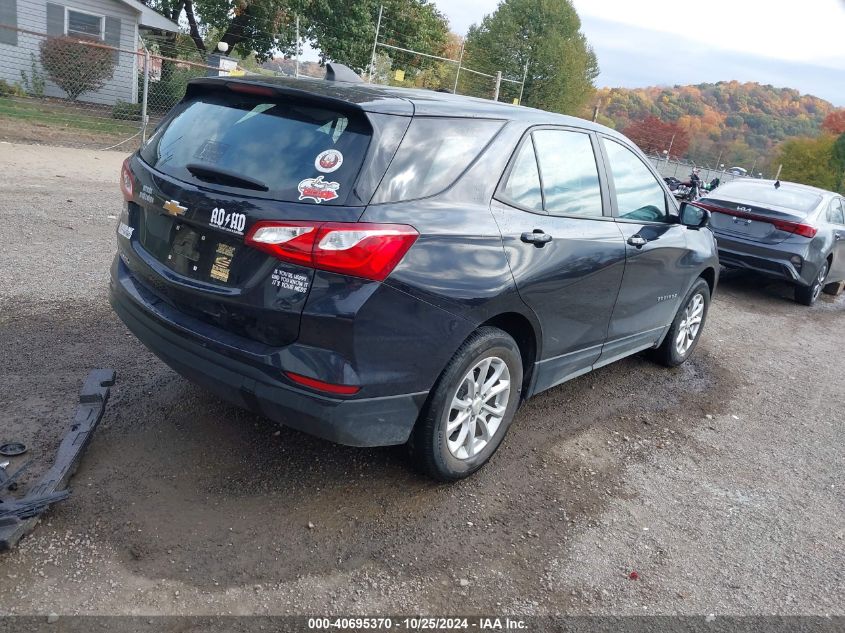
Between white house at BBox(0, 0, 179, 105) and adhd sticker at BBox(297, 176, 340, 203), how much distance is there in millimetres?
18328

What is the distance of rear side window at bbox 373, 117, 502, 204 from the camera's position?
305cm

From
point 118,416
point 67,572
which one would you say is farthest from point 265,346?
point 118,416

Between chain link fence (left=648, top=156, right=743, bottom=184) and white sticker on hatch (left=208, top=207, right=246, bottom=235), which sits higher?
white sticker on hatch (left=208, top=207, right=246, bottom=235)

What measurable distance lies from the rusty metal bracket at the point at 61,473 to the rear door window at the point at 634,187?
3.18 meters

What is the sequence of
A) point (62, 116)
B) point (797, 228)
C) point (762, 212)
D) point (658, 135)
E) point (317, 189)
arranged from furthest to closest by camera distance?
point (658, 135) < point (62, 116) < point (762, 212) < point (797, 228) < point (317, 189)

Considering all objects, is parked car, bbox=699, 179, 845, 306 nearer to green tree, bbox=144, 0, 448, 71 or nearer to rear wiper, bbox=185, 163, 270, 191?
rear wiper, bbox=185, 163, 270, 191

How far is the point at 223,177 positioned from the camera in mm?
3117

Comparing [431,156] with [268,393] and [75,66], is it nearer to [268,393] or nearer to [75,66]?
[268,393]

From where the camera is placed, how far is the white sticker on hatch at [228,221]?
2961mm

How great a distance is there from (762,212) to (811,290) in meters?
1.35

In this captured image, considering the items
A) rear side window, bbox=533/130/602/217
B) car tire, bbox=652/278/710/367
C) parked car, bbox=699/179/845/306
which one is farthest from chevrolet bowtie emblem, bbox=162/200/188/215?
parked car, bbox=699/179/845/306

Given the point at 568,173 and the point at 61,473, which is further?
the point at 568,173

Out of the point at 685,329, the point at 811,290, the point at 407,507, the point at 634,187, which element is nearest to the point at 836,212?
the point at 811,290

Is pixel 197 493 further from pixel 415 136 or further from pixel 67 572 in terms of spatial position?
pixel 415 136
